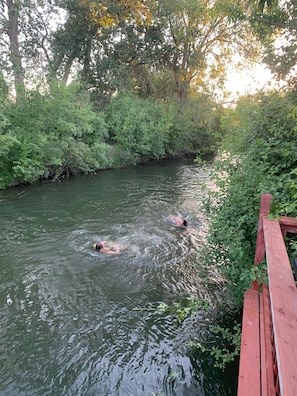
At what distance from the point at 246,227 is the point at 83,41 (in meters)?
19.8

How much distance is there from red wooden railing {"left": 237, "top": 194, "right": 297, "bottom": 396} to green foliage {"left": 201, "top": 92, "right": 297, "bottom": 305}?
29 centimetres

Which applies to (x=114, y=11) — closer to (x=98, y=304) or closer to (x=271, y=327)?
(x=98, y=304)

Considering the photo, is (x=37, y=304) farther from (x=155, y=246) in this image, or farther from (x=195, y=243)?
(x=195, y=243)

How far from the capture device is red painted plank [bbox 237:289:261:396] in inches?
81.9

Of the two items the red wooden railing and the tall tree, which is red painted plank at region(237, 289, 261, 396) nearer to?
the red wooden railing

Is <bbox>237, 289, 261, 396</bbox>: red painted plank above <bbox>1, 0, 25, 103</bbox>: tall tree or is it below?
below

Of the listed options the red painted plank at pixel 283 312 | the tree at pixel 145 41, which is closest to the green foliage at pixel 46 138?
the tree at pixel 145 41

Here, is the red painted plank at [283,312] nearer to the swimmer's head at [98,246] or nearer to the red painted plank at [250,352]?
the red painted plank at [250,352]

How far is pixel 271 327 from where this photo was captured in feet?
7.78

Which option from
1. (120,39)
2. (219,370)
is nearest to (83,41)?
(120,39)

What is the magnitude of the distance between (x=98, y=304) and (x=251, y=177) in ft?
10.7

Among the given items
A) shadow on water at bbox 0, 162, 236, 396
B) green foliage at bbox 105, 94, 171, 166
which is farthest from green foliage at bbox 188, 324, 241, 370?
green foliage at bbox 105, 94, 171, 166

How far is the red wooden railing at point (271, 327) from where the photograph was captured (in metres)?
1.19

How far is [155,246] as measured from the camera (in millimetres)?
7043
